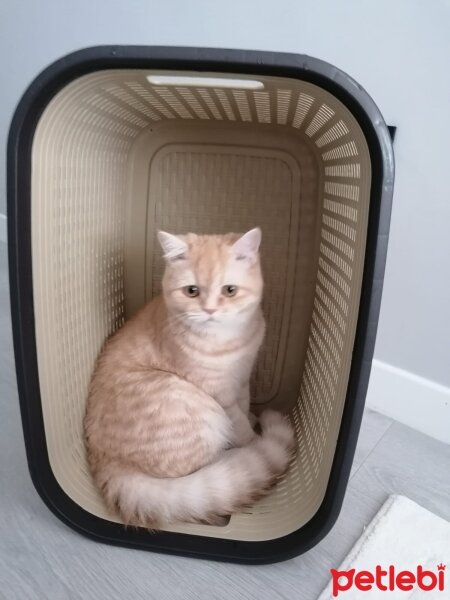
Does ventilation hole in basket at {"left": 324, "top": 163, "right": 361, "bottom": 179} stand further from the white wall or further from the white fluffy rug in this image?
the white fluffy rug

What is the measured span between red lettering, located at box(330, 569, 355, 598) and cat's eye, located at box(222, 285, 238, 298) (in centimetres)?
60

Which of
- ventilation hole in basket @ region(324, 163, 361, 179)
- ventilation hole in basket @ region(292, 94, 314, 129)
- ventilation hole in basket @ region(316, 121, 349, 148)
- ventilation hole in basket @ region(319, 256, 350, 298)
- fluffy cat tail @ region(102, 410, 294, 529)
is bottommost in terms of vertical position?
fluffy cat tail @ region(102, 410, 294, 529)

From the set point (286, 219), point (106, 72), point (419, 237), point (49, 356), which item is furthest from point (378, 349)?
point (106, 72)

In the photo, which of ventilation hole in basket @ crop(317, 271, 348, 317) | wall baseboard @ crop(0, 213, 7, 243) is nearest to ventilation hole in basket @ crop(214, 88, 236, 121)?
ventilation hole in basket @ crop(317, 271, 348, 317)

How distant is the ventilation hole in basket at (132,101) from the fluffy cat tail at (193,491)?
2.51 ft

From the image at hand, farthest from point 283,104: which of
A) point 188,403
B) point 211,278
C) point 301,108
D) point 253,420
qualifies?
point 253,420

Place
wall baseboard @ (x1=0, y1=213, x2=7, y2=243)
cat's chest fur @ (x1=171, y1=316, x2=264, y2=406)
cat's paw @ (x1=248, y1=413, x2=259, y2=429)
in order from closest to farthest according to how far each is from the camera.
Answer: cat's chest fur @ (x1=171, y1=316, x2=264, y2=406) → cat's paw @ (x1=248, y1=413, x2=259, y2=429) → wall baseboard @ (x1=0, y1=213, x2=7, y2=243)

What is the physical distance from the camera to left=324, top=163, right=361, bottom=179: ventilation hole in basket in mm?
771

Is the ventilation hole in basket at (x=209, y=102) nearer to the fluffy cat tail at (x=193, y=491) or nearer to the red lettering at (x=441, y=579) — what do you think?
the fluffy cat tail at (x=193, y=491)

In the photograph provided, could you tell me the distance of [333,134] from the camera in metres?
0.89

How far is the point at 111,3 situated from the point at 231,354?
1.17 metres

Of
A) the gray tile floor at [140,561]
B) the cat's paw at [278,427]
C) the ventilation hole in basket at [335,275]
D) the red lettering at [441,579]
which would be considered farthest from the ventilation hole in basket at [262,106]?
the red lettering at [441,579]

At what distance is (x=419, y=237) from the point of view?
1128 millimetres

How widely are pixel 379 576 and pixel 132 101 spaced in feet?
3.71
